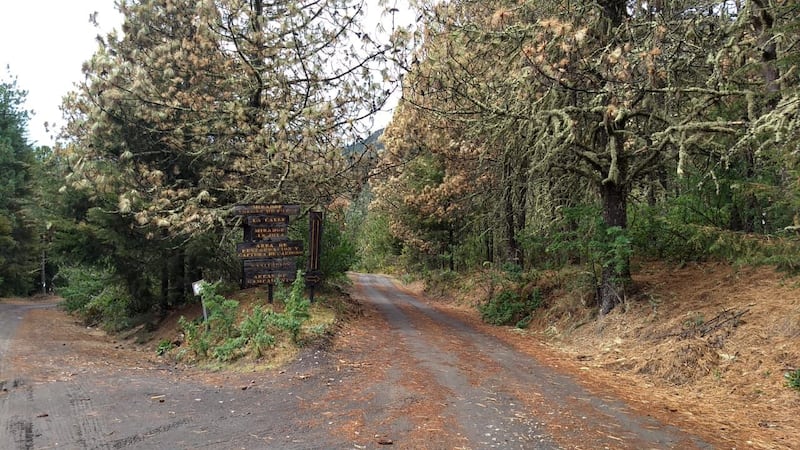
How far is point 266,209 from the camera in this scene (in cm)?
1174

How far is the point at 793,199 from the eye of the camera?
594 centimetres

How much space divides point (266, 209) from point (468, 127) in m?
5.14

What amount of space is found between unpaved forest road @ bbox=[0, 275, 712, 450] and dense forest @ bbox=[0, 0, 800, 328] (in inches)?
138

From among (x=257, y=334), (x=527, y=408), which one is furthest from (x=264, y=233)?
(x=527, y=408)

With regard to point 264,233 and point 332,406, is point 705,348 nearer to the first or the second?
point 332,406

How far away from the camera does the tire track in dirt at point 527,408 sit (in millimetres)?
4832

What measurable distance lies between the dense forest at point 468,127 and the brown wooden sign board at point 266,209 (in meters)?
0.89

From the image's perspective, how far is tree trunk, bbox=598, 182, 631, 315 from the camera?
10.8m

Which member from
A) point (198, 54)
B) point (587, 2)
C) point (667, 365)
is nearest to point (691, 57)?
point (587, 2)

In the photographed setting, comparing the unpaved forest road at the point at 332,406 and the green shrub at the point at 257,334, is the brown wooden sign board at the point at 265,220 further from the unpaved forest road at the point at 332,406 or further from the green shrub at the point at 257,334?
the unpaved forest road at the point at 332,406

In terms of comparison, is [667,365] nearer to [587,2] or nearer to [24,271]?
[587,2]

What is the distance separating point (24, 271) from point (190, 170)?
25.1 metres

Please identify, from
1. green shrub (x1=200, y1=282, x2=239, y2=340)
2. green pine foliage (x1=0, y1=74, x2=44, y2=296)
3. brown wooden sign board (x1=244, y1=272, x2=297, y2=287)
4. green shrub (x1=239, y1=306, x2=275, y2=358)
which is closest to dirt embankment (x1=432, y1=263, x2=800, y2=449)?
green shrub (x1=239, y1=306, x2=275, y2=358)

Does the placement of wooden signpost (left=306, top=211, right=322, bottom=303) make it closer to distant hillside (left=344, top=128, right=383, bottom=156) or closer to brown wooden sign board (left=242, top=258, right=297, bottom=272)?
brown wooden sign board (left=242, top=258, right=297, bottom=272)
